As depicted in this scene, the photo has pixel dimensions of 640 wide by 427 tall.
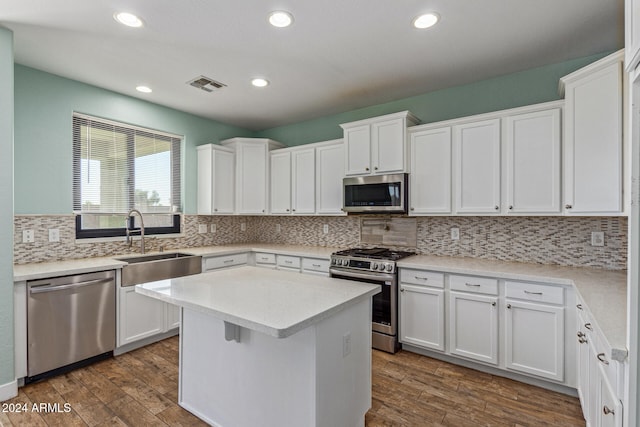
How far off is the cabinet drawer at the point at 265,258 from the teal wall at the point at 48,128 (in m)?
2.12

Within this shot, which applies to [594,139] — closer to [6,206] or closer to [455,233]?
[455,233]

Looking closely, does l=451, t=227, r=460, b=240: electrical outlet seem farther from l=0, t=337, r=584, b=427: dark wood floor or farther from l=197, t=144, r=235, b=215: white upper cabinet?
l=197, t=144, r=235, b=215: white upper cabinet

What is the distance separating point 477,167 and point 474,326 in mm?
1446

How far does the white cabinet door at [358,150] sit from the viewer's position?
3.48m

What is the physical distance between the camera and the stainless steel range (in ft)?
9.95

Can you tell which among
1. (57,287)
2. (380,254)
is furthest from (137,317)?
(380,254)

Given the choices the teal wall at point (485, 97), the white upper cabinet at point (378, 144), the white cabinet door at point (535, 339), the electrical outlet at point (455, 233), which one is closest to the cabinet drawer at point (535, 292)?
the white cabinet door at point (535, 339)

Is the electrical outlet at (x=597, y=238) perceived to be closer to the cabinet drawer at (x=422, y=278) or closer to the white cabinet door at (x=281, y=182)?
the cabinet drawer at (x=422, y=278)

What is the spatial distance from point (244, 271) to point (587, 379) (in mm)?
2384

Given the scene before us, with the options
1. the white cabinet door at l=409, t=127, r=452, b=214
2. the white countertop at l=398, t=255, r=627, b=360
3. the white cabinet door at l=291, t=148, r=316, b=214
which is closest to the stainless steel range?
the white countertop at l=398, t=255, r=627, b=360

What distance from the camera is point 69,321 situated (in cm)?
266

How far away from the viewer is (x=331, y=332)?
1646 mm

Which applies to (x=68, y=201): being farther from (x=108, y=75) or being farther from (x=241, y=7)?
(x=241, y=7)

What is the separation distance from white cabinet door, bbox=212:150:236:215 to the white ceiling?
1.04 metres
